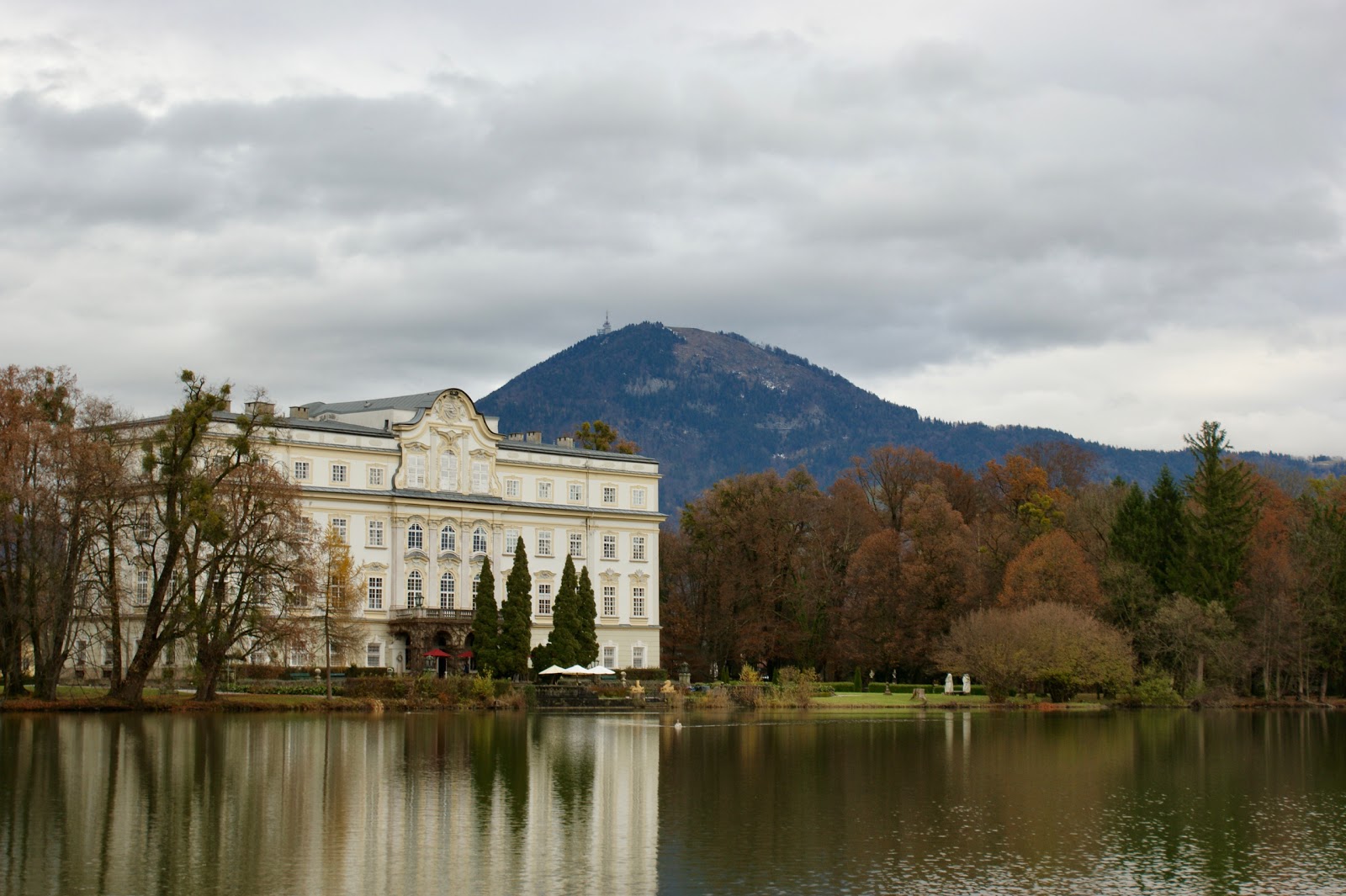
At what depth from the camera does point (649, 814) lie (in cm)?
2411

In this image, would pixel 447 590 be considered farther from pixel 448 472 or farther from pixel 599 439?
pixel 599 439

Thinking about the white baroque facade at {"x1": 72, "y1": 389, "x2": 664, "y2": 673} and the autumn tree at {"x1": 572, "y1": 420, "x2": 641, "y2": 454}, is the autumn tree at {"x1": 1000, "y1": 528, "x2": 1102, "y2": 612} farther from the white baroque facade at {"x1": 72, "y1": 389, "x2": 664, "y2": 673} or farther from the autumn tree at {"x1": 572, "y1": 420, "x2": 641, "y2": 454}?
the autumn tree at {"x1": 572, "y1": 420, "x2": 641, "y2": 454}

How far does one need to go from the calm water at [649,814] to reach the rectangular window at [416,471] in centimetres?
3374

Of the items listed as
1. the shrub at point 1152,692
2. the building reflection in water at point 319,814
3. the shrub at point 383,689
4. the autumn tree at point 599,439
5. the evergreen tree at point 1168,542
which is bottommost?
the shrub at point 1152,692

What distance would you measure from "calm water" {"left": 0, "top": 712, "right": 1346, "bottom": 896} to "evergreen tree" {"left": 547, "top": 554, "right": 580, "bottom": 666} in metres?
28.9

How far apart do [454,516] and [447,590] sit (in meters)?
3.68

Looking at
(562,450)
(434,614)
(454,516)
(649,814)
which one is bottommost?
(649,814)

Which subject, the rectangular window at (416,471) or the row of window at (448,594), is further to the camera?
the rectangular window at (416,471)

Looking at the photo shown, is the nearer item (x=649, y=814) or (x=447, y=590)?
(x=649, y=814)

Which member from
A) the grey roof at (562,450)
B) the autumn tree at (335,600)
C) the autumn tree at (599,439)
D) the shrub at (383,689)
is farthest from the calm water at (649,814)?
the autumn tree at (599,439)

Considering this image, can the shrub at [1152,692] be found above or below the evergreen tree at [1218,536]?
below

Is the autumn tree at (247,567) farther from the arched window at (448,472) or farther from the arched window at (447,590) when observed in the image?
the arched window at (448,472)

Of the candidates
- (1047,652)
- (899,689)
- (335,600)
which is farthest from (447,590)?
(1047,652)

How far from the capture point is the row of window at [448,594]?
239 ft
